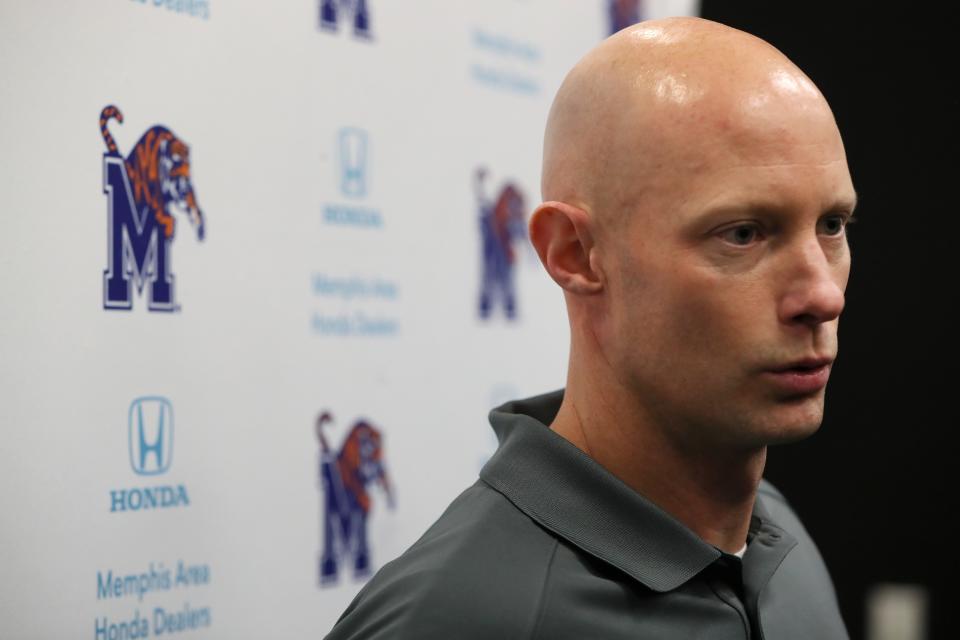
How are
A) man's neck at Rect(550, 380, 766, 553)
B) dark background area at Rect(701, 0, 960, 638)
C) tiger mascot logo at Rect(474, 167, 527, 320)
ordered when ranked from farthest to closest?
dark background area at Rect(701, 0, 960, 638)
tiger mascot logo at Rect(474, 167, 527, 320)
man's neck at Rect(550, 380, 766, 553)

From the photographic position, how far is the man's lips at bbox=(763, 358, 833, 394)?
1.17 meters

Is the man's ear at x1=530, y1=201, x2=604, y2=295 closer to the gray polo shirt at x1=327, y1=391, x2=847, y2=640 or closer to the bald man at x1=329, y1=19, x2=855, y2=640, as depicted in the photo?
the bald man at x1=329, y1=19, x2=855, y2=640

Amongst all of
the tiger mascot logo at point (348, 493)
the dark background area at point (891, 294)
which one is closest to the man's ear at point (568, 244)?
the tiger mascot logo at point (348, 493)

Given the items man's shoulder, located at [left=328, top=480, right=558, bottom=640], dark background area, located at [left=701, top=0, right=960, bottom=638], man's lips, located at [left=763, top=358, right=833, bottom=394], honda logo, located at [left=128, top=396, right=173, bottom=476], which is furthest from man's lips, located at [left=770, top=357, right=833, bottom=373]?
dark background area, located at [left=701, top=0, right=960, bottom=638]

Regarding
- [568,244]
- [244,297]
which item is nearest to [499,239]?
[244,297]

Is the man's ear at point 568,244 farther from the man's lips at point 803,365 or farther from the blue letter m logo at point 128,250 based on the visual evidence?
the blue letter m logo at point 128,250

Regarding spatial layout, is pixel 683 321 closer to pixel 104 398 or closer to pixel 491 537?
pixel 491 537

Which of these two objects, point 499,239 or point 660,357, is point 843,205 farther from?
point 499,239

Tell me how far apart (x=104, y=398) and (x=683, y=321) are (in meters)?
0.78

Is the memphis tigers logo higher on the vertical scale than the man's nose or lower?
higher

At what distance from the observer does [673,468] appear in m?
1.26

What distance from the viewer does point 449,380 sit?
2207 millimetres

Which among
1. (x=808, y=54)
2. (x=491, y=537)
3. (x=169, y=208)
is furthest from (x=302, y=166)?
(x=808, y=54)

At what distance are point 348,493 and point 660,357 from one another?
89 cm
